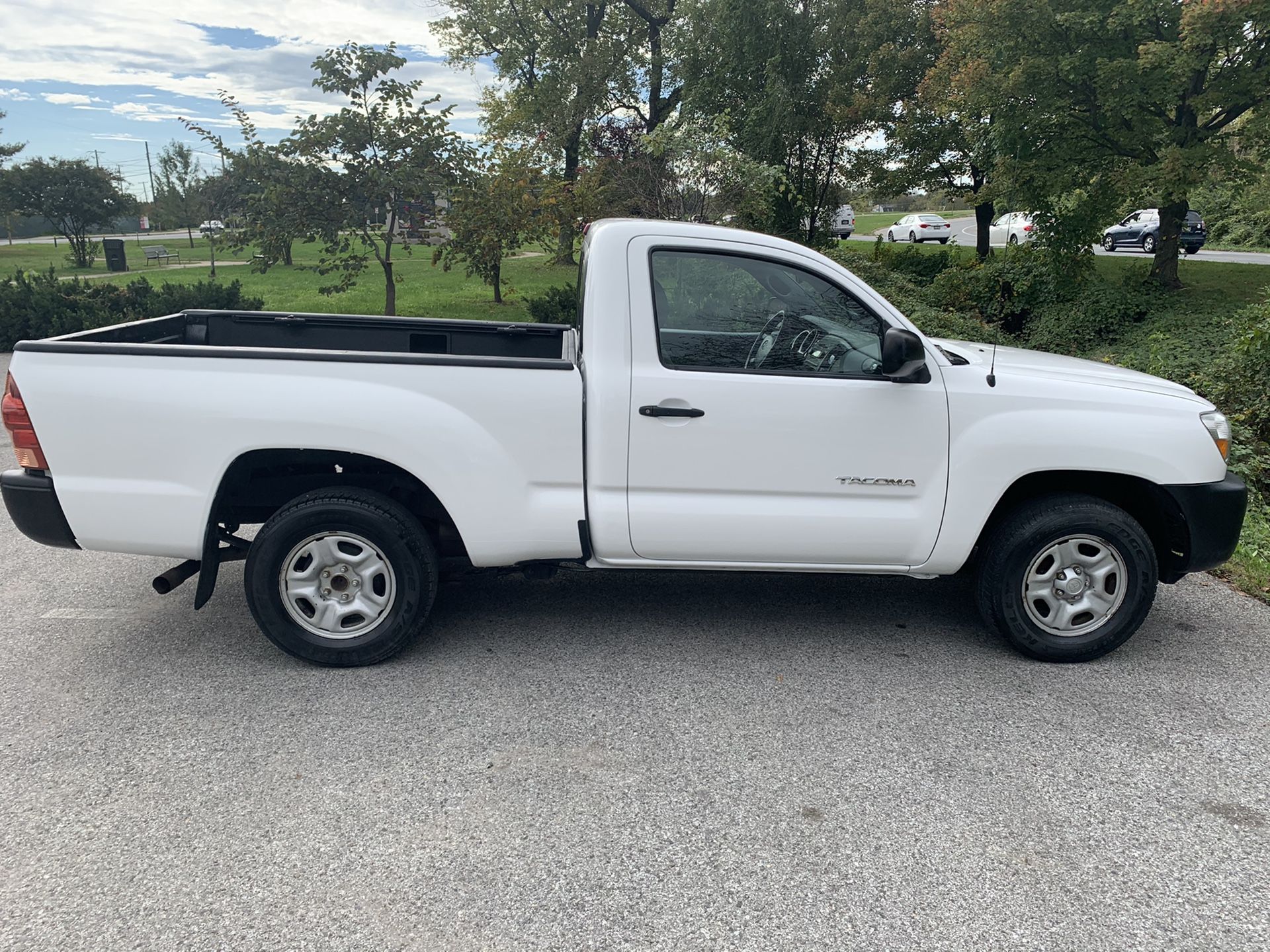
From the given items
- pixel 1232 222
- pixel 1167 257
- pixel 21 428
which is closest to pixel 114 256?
pixel 1167 257

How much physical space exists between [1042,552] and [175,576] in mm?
3911

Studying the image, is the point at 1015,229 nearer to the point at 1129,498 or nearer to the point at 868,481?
the point at 1129,498

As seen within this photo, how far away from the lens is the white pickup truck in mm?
3881

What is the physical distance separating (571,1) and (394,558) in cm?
2496

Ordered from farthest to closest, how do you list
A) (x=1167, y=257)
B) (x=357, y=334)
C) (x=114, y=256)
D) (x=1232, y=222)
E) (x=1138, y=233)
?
(x=114, y=256) < (x=1232, y=222) < (x=1138, y=233) < (x=1167, y=257) < (x=357, y=334)

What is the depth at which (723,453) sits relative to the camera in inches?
157

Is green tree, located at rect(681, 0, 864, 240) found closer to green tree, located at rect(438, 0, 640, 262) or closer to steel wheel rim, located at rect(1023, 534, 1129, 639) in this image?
green tree, located at rect(438, 0, 640, 262)

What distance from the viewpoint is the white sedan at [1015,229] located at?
1475 cm

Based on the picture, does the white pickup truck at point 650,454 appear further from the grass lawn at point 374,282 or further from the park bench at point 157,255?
the park bench at point 157,255

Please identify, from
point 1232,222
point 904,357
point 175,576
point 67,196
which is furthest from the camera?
point 67,196

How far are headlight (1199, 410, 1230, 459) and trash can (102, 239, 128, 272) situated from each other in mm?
34840

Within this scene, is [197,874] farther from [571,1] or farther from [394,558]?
[571,1]

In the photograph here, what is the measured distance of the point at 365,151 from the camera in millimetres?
12797

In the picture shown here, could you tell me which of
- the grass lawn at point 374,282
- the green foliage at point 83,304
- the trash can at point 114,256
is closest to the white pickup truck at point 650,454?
the grass lawn at point 374,282
